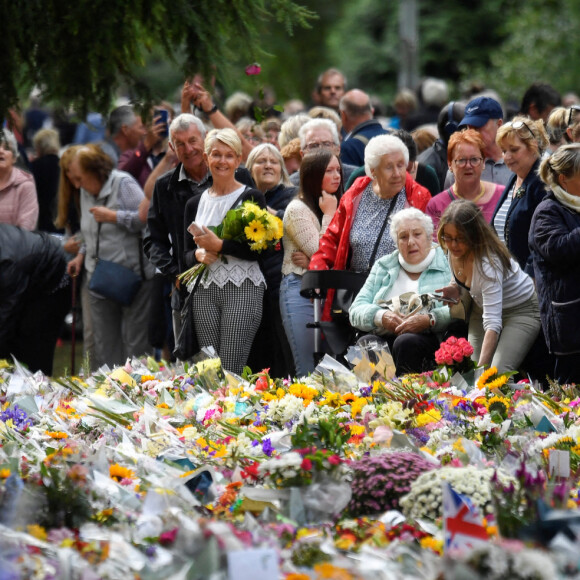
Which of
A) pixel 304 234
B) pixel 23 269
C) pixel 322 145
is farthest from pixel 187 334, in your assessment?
pixel 322 145

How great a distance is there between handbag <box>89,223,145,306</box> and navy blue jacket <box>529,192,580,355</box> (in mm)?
3611

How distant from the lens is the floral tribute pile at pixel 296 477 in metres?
3.40

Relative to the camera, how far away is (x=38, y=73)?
5.33 m

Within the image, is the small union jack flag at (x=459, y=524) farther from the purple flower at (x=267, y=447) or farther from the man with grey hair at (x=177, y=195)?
the man with grey hair at (x=177, y=195)

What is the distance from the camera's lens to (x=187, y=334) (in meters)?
7.79

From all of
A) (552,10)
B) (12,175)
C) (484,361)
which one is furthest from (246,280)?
(552,10)

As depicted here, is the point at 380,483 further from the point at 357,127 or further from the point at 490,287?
the point at 357,127

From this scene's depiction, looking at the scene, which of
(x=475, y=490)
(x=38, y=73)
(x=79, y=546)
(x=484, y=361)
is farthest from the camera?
(x=484, y=361)

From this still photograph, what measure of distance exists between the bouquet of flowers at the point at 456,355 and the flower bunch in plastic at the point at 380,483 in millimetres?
1899

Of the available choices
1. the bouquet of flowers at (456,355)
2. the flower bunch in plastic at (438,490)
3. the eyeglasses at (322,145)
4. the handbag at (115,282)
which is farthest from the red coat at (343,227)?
the flower bunch in plastic at (438,490)

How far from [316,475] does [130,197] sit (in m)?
5.34

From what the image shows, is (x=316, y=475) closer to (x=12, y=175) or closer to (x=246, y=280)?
(x=246, y=280)

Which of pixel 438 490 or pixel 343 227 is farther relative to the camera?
pixel 343 227

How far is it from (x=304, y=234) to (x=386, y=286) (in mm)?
978
